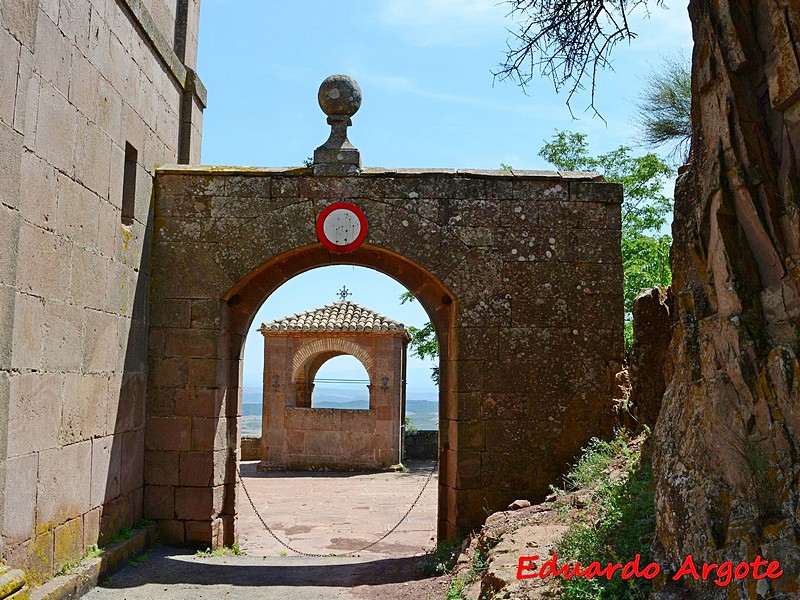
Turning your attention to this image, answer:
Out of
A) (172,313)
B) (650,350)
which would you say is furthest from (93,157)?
(650,350)

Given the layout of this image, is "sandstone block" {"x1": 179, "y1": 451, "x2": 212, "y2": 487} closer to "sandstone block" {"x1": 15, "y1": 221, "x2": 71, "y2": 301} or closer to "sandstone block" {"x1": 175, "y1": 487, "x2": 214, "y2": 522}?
"sandstone block" {"x1": 175, "y1": 487, "x2": 214, "y2": 522}

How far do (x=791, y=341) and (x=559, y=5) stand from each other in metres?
2.64

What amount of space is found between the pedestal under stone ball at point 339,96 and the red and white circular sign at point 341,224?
3.49 feet

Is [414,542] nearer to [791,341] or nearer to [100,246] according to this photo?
[100,246]

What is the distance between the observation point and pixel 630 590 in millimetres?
3801

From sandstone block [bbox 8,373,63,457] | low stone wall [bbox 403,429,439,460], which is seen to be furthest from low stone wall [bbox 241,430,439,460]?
sandstone block [bbox 8,373,63,457]

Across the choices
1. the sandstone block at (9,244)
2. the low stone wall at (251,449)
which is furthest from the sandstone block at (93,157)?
the low stone wall at (251,449)

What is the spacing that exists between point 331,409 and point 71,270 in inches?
476

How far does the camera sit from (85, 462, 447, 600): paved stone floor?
6.24 meters

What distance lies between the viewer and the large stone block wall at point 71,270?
15.6ft

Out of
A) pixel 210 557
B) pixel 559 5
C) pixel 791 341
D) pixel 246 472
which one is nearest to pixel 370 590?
pixel 210 557

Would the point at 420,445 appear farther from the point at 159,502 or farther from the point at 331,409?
the point at 159,502

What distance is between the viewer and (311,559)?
7.89 m

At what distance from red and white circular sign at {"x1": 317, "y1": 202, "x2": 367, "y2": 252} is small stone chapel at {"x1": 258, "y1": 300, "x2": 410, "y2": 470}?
399 inches
